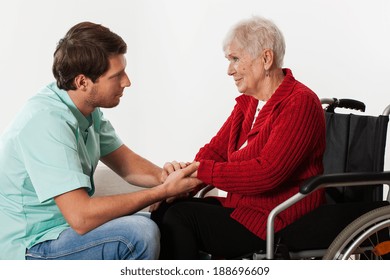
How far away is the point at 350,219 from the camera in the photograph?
7.89 ft

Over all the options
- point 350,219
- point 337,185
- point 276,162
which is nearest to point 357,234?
point 350,219

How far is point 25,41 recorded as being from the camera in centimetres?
423

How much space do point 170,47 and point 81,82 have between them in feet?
6.24

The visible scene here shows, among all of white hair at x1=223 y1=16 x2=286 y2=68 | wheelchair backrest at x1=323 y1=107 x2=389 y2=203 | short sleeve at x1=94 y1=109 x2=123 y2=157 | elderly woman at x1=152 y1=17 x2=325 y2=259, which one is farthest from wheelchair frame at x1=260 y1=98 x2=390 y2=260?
short sleeve at x1=94 y1=109 x2=123 y2=157

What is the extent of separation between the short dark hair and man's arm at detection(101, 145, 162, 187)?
488 millimetres

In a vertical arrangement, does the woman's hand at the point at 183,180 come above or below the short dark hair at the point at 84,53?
below

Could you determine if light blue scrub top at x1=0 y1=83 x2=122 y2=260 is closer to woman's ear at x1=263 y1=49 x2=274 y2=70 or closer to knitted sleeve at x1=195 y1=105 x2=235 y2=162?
knitted sleeve at x1=195 y1=105 x2=235 y2=162

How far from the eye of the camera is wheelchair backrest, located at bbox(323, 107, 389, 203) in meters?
2.62

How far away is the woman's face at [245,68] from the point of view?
2451mm

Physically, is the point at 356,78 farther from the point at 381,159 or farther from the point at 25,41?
the point at 25,41

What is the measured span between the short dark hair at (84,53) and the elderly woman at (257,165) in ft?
1.37

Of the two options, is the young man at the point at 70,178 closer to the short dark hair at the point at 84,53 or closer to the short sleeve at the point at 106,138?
the short dark hair at the point at 84,53

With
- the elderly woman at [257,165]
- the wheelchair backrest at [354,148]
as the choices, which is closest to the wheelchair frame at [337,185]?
the elderly woman at [257,165]

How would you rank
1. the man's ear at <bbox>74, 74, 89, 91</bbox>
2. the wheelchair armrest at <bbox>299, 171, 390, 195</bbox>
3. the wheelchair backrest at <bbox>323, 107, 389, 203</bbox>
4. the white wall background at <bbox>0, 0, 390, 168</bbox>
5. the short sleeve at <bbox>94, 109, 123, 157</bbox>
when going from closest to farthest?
the wheelchair armrest at <bbox>299, 171, 390, 195</bbox> < the man's ear at <bbox>74, 74, 89, 91</bbox> < the wheelchair backrest at <bbox>323, 107, 389, 203</bbox> < the short sleeve at <bbox>94, 109, 123, 157</bbox> < the white wall background at <bbox>0, 0, 390, 168</bbox>
